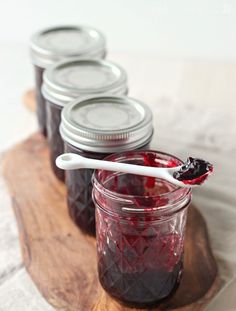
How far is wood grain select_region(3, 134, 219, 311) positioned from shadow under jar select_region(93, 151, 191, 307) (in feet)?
0.08

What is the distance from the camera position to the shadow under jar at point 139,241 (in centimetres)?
80

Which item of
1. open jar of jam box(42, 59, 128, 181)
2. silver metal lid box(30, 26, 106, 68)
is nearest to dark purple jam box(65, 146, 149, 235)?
open jar of jam box(42, 59, 128, 181)

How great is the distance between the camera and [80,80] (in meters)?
1.05

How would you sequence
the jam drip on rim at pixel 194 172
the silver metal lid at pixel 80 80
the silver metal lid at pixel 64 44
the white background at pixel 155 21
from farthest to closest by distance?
the white background at pixel 155 21 < the silver metal lid at pixel 64 44 < the silver metal lid at pixel 80 80 < the jam drip on rim at pixel 194 172

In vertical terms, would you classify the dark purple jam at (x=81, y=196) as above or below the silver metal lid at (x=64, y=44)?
below

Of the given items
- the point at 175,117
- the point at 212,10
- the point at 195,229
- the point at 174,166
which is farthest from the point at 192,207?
the point at 212,10

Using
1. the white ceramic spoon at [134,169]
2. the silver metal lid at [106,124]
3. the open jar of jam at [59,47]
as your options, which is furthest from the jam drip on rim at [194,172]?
the open jar of jam at [59,47]

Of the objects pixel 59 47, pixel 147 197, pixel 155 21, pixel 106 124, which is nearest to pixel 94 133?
pixel 106 124

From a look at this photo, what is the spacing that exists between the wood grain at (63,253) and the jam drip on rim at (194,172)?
16cm

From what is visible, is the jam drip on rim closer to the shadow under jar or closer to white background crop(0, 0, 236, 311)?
the shadow under jar

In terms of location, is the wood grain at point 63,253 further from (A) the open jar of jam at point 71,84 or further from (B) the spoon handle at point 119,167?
(B) the spoon handle at point 119,167

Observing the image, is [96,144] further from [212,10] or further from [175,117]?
[212,10]

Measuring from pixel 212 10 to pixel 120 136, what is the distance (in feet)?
2.80

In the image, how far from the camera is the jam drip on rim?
2.60 ft
